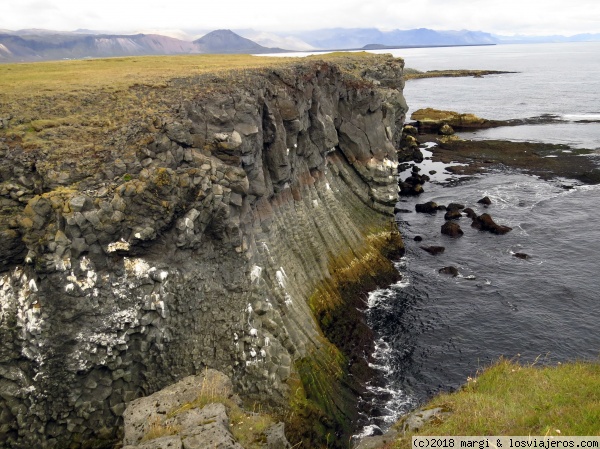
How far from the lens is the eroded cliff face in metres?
20.1

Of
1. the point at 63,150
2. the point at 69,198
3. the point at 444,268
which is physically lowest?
the point at 444,268

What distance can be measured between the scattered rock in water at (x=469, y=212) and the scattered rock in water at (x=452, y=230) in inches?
200

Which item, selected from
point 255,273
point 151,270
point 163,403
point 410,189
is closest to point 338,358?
point 255,273

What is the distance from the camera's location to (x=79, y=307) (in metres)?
20.6

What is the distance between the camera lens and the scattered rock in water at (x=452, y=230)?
51.8m

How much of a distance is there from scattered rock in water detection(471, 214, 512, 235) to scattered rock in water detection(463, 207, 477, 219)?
5.16 ft

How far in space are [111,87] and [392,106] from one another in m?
34.5

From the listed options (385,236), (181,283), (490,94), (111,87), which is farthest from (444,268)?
(490,94)

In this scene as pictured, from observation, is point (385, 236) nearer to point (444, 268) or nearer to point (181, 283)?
point (444, 268)

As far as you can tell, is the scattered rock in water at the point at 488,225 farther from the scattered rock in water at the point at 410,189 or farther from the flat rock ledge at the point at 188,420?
the flat rock ledge at the point at 188,420

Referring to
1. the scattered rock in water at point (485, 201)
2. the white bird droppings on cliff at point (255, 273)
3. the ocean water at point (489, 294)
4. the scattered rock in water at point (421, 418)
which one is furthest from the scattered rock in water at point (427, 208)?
the scattered rock in water at point (421, 418)

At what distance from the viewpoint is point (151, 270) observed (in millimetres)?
22406

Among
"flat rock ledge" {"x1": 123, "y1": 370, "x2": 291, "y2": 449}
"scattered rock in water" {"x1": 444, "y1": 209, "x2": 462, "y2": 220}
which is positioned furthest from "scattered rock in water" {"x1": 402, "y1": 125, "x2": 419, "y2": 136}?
"flat rock ledge" {"x1": 123, "y1": 370, "x2": 291, "y2": 449}

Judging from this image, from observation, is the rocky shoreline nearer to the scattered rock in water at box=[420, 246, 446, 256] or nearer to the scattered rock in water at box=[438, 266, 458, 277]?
the scattered rock in water at box=[420, 246, 446, 256]
